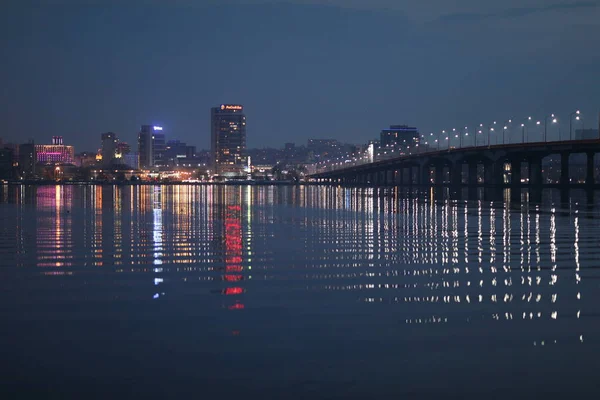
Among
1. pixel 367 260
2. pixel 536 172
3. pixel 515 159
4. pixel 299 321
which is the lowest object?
pixel 299 321

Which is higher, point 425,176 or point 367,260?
point 425,176

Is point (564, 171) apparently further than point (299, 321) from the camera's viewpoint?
Yes

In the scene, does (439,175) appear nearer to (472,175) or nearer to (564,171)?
(472,175)

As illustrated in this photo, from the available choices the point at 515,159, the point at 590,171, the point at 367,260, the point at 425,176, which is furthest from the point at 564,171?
the point at 367,260

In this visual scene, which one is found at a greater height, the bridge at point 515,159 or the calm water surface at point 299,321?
the bridge at point 515,159

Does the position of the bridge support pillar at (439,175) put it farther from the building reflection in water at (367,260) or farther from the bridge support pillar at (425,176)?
the building reflection in water at (367,260)

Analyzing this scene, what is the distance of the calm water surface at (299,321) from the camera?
34.1ft

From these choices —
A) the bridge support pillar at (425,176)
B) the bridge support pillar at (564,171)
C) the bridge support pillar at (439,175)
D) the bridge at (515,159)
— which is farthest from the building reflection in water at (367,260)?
the bridge support pillar at (425,176)

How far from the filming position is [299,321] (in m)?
14.3

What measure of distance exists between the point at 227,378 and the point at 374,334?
3641mm

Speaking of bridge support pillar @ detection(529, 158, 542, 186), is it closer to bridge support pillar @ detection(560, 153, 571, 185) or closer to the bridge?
the bridge

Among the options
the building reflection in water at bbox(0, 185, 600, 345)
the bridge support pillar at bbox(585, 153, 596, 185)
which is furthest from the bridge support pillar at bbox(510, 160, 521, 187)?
the building reflection in water at bbox(0, 185, 600, 345)

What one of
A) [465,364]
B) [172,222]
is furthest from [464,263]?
[172,222]

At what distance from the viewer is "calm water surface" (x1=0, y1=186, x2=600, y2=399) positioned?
10391 mm
